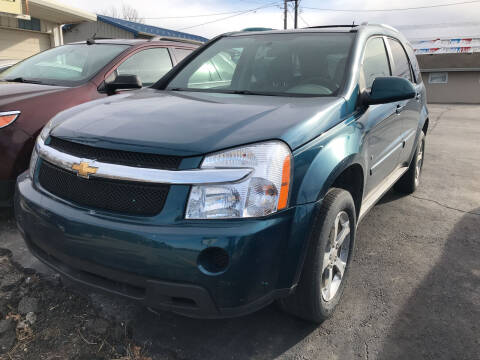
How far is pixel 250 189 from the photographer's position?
1.84 metres

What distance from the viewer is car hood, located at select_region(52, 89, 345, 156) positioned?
1.96m

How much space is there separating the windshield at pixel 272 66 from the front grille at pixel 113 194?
1.32 metres

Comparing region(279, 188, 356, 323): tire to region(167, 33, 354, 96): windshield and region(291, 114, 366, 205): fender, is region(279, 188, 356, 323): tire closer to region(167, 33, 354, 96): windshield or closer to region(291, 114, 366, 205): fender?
region(291, 114, 366, 205): fender

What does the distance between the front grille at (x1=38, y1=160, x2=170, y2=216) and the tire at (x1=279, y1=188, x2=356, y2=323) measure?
2.61 feet

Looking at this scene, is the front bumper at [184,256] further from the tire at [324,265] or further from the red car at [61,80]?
the red car at [61,80]

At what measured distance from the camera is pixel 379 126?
3.01 meters

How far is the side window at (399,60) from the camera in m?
3.87

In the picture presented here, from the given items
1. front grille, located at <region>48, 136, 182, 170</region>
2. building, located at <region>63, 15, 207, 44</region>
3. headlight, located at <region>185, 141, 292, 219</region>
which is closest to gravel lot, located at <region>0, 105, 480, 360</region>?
headlight, located at <region>185, 141, 292, 219</region>

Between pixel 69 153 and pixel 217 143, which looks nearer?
pixel 217 143

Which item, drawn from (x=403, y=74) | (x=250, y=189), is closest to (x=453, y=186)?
(x=403, y=74)

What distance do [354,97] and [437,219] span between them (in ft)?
7.07

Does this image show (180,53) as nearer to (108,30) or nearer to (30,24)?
(30,24)

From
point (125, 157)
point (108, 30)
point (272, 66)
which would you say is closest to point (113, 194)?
point (125, 157)

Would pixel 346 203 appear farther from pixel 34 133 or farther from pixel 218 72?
pixel 34 133
